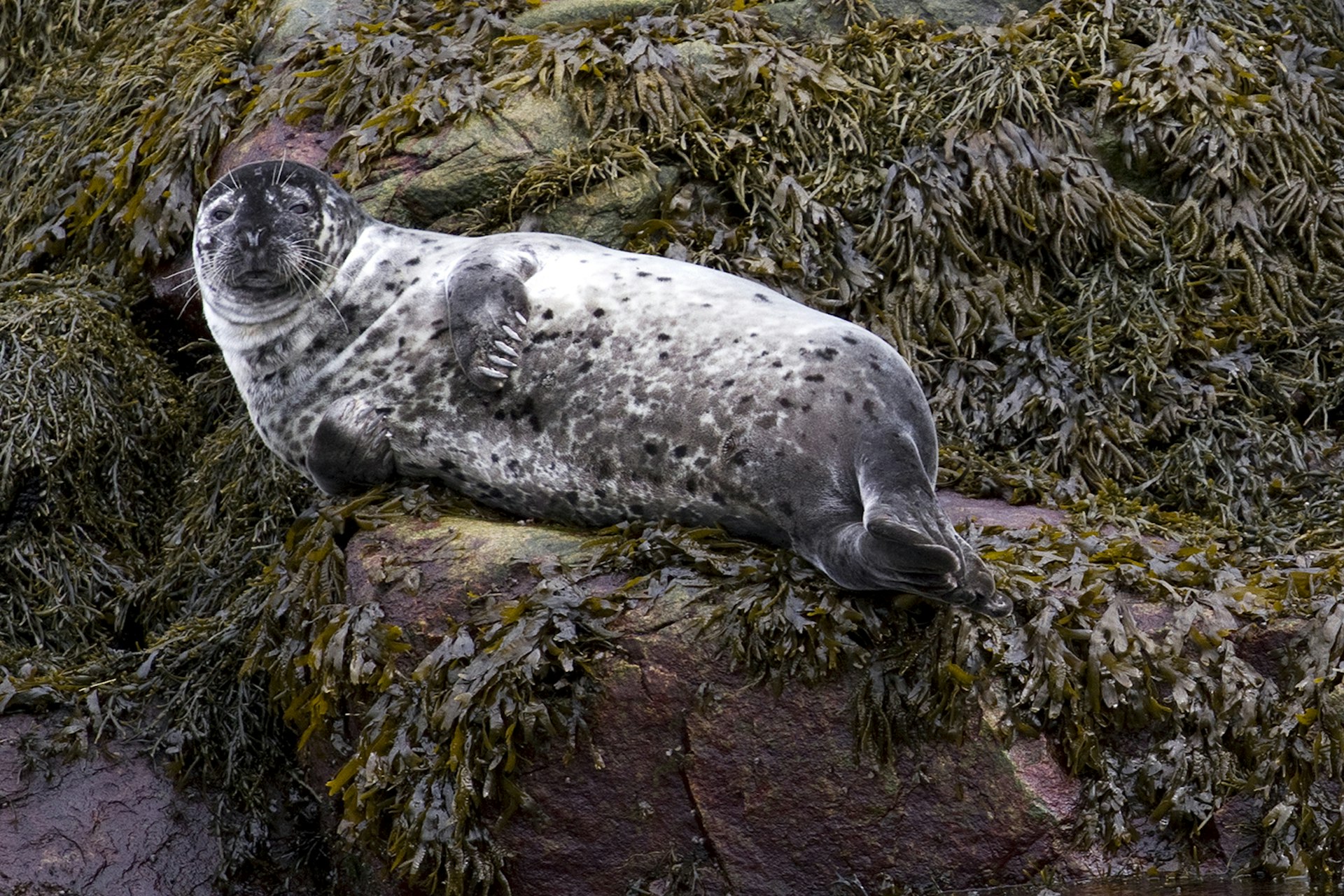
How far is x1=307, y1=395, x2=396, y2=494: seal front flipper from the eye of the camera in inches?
174

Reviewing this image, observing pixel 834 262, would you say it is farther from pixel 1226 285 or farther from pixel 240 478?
pixel 240 478

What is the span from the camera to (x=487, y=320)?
431 cm

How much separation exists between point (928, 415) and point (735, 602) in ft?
2.29

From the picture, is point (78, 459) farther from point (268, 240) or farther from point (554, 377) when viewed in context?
point (554, 377)

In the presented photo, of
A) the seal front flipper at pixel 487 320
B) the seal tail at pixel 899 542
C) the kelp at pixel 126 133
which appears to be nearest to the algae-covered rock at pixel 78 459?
the kelp at pixel 126 133

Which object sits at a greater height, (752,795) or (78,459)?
(752,795)

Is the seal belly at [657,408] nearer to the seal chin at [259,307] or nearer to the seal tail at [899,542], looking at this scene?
the seal tail at [899,542]

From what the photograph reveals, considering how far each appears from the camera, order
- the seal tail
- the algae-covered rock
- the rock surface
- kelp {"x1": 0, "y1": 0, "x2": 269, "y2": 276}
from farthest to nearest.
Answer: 1. kelp {"x1": 0, "y1": 0, "x2": 269, "y2": 276}
2. the algae-covered rock
3. the rock surface
4. the seal tail

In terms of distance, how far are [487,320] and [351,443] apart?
1.73 ft

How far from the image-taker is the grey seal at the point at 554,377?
154 inches

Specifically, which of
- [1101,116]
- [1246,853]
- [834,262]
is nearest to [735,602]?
[1246,853]

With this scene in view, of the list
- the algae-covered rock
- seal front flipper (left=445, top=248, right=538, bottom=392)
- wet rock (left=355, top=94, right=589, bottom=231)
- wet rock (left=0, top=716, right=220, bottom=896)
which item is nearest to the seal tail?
seal front flipper (left=445, top=248, right=538, bottom=392)

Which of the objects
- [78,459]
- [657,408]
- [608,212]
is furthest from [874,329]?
[78,459]

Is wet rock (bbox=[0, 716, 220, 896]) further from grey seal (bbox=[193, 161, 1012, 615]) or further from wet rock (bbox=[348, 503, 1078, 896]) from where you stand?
wet rock (bbox=[348, 503, 1078, 896])
